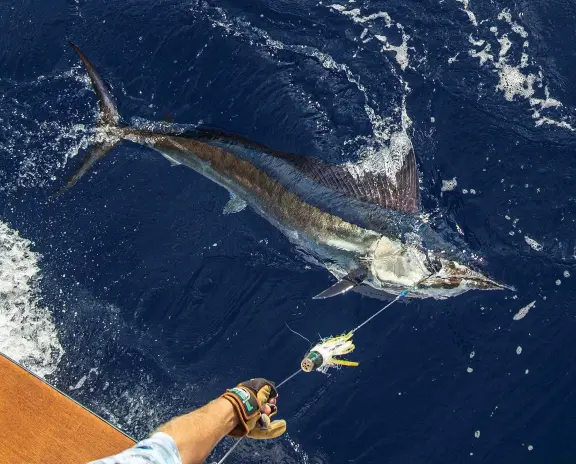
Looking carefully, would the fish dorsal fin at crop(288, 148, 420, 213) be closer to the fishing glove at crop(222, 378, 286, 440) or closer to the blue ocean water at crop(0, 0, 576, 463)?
the blue ocean water at crop(0, 0, 576, 463)

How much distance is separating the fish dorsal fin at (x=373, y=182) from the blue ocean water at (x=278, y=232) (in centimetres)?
24

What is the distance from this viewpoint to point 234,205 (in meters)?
5.58

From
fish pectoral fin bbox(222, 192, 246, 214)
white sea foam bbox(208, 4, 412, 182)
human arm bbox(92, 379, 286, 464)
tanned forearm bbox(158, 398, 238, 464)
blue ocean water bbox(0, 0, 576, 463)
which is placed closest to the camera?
human arm bbox(92, 379, 286, 464)

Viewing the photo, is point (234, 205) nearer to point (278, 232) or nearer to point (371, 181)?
point (278, 232)

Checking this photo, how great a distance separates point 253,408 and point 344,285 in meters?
1.78

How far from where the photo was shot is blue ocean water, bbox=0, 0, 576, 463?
471 centimetres

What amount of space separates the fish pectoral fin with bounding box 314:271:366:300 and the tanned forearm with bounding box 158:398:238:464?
176 cm

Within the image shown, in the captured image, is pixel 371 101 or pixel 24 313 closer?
pixel 24 313

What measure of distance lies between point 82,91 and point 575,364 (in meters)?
4.97

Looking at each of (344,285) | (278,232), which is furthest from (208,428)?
(278,232)

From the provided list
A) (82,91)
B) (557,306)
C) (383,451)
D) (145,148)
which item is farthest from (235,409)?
(82,91)

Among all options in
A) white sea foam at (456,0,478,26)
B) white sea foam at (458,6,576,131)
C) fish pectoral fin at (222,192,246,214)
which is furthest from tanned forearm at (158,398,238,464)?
white sea foam at (456,0,478,26)

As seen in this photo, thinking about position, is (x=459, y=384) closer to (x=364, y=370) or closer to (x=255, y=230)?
(x=364, y=370)

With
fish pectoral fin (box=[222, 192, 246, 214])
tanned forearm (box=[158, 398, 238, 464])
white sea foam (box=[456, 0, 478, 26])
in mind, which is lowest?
tanned forearm (box=[158, 398, 238, 464])
